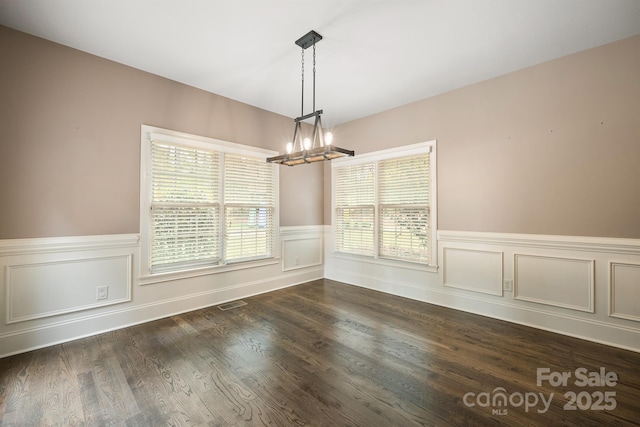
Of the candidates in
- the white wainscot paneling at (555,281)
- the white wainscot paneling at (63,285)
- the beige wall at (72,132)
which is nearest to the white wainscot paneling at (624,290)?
the white wainscot paneling at (555,281)

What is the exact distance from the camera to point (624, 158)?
2592 millimetres

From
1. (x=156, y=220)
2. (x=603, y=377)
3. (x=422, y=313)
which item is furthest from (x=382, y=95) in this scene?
(x=603, y=377)

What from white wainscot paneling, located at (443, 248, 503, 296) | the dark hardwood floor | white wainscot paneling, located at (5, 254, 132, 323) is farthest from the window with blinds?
white wainscot paneling, located at (443, 248, 503, 296)

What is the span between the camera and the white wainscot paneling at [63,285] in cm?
248

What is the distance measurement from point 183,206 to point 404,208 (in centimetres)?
313

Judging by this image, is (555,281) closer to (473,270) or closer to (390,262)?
(473,270)

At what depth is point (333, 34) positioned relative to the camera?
257 cm

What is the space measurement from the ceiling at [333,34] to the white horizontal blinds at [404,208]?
1.19 metres

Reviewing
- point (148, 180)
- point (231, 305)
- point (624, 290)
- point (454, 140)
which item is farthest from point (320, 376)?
point (454, 140)

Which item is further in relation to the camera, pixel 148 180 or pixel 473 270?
pixel 473 270

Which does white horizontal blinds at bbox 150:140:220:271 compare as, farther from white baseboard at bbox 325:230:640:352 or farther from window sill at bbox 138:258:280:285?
white baseboard at bbox 325:230:640:352

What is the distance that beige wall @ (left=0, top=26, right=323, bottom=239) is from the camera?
2.46 meters

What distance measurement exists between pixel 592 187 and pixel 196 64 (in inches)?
174

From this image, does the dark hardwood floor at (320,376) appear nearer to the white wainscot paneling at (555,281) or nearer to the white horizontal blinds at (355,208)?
the white wainscot paneling at (555,281)
